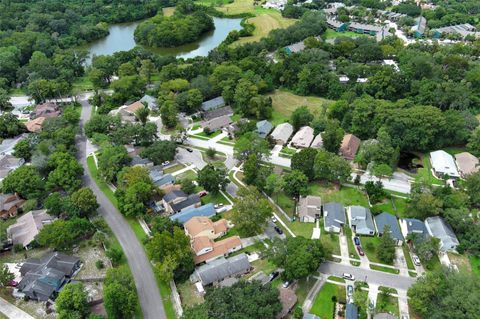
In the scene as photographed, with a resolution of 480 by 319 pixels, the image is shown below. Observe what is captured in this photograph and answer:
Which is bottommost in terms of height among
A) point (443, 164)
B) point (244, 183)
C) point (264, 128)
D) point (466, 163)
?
point (244, 183)

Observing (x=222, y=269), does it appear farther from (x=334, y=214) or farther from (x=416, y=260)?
(x=416, y=260)

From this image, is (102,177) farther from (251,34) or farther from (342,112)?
(251,34)

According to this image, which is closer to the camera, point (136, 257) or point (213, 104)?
point (136, 257)

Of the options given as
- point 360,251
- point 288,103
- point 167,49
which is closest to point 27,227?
point 360,251

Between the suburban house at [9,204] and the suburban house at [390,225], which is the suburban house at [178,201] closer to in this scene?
the suburban house at [9,204]

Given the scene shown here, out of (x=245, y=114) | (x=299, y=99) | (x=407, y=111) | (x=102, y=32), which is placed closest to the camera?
(x=407, y=111)

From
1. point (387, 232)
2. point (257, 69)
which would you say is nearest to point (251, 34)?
point (257, 69)
